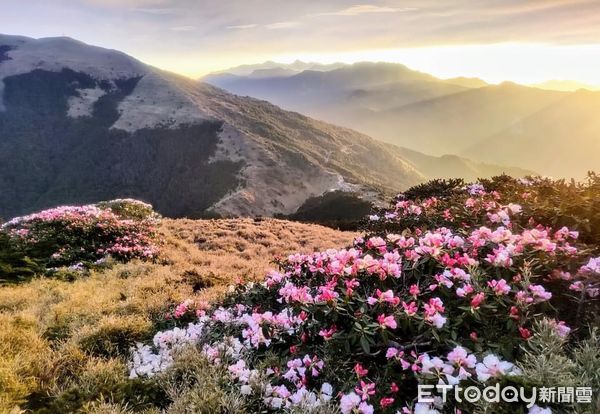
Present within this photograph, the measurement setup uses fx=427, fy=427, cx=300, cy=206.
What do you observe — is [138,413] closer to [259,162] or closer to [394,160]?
[259,162]

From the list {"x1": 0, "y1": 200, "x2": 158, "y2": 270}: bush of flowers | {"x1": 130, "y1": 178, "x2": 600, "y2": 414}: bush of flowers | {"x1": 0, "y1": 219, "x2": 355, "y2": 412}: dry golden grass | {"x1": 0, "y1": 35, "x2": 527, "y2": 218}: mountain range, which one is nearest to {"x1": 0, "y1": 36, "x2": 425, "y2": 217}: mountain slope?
{"x1": 0, "y1": 35, "x2": 527, "y2": 218}: mountain range

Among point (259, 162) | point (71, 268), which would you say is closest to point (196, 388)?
point (71, 268)

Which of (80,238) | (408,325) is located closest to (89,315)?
(408,325)

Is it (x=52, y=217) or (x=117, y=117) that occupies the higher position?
(x=117, y=117)

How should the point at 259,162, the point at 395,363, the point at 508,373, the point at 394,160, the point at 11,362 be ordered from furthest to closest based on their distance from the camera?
the point at 394,160 < the point at 259,162 < the point at 11,362 < the point at 395,363 < the point at 508,373

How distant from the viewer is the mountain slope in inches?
3666

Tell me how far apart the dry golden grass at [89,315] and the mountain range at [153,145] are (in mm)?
54768

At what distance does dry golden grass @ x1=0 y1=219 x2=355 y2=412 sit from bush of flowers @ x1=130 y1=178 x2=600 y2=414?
61cm

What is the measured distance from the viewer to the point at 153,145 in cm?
11644

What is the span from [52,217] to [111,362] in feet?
36.3

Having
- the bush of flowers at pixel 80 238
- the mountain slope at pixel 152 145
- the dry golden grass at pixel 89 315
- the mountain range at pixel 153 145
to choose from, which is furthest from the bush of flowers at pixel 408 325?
the mountain slope at pixel 152 145

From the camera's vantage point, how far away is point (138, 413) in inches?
167

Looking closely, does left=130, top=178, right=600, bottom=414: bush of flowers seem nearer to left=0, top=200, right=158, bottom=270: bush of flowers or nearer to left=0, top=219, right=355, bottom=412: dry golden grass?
left=0, top=219, right=355, bottom=412: dry golden grass

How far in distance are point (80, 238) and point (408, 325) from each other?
12143 mm
